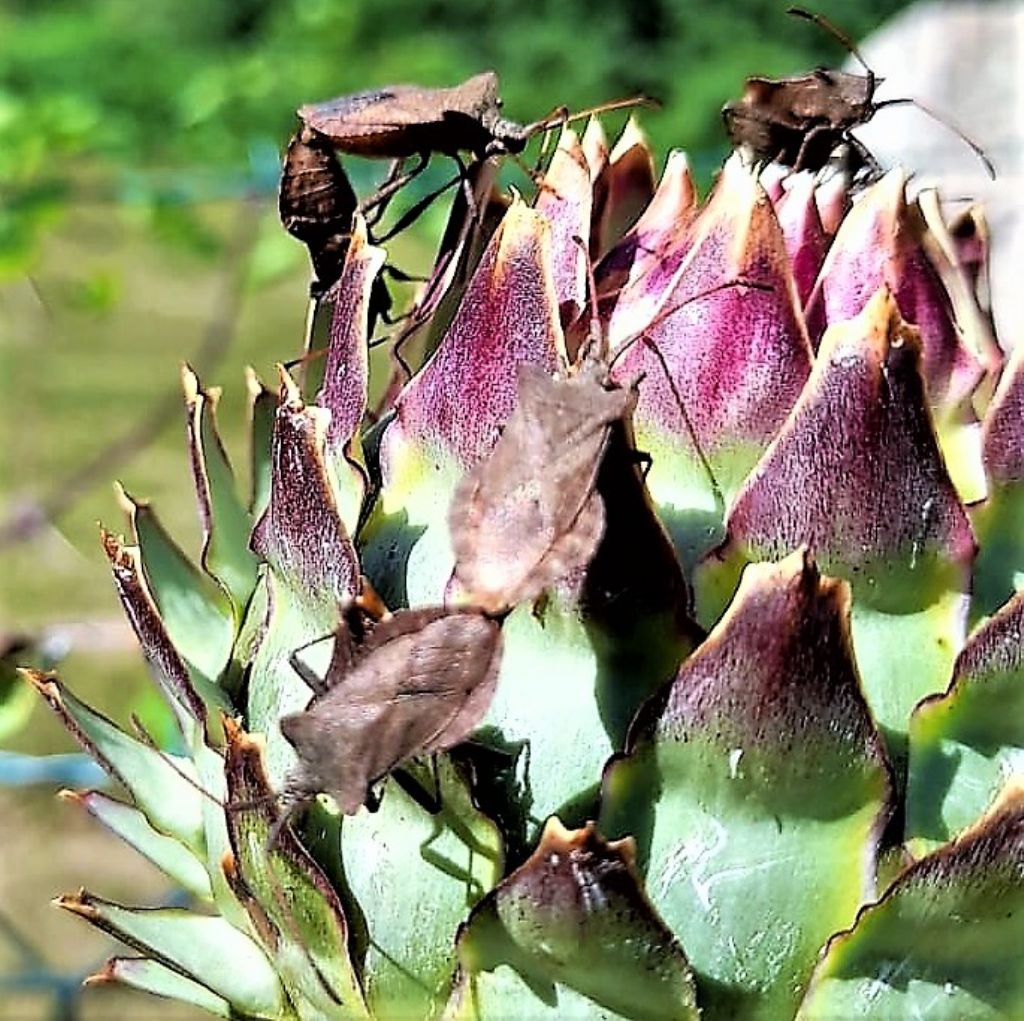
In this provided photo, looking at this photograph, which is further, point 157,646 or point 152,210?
point 152,210

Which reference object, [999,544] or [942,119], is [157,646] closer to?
[999,544]

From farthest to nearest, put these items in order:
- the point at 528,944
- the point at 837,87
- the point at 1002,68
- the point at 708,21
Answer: the point at 708,21 → the point at 1002,68 → the point at 837,87 → the point at 528,944

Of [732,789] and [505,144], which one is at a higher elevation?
[505,144]

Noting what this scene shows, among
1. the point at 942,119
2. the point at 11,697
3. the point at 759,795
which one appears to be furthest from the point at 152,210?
the point at 759,795

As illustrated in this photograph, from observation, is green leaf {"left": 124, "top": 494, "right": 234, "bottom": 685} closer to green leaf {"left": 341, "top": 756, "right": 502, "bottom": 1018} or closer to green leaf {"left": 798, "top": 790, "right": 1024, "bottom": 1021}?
green leaf {"left": 341, "top": 756, "right": 502, "bottom": 1018}

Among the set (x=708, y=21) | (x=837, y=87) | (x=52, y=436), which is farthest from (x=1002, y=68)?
(x=708, y=21)

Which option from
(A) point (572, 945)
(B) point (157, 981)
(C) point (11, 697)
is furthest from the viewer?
(C) point (11, 697)

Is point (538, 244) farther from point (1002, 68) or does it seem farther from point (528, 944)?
point (1002, 68)
